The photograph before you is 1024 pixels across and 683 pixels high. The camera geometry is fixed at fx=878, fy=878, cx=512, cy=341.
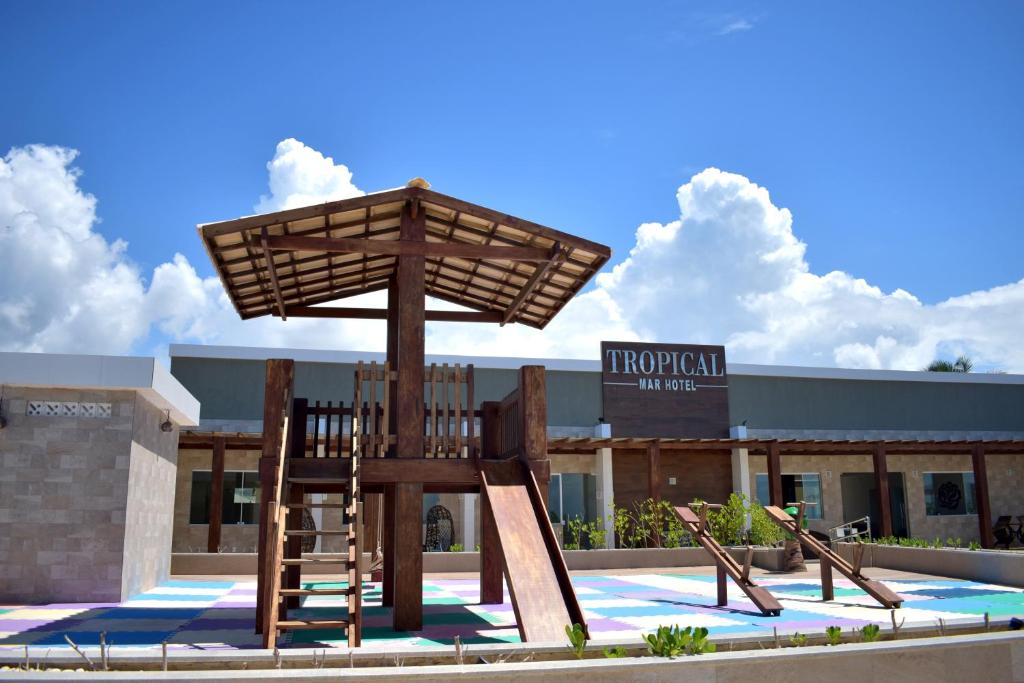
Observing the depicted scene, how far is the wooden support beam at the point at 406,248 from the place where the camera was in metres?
10.4

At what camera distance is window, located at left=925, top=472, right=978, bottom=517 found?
28.6m

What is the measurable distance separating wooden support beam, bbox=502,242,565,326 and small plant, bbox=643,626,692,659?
19.5 feet

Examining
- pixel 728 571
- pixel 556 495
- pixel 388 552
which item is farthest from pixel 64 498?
pixel 556 495

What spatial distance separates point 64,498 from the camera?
41.9ft

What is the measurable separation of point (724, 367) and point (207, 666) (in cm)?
2316

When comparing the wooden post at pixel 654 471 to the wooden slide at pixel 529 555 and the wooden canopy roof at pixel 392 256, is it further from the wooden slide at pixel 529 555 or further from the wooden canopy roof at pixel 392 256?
the wooden slide at pixel 529 555

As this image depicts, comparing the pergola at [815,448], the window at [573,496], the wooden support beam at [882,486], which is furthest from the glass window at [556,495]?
the wooden support beam at [882,486]

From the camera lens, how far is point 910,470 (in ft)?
92.9

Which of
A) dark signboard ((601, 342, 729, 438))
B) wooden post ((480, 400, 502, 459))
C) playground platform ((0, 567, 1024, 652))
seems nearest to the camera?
playground platform ((0, 567, 1024, 652))

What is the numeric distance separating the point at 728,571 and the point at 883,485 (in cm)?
1424

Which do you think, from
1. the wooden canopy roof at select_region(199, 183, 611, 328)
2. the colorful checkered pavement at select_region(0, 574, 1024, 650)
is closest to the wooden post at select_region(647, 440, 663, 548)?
the colorful checkered pavement at select_region(0, 574, 1024, 650)

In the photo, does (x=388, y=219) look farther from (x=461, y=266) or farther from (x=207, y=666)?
(x=207, y=666)

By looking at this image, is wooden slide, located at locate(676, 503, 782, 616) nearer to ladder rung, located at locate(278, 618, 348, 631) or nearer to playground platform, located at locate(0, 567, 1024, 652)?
playground platform, located at locate(0, 567, 1024, 652)

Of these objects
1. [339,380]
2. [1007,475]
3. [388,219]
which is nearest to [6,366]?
[388,219]
